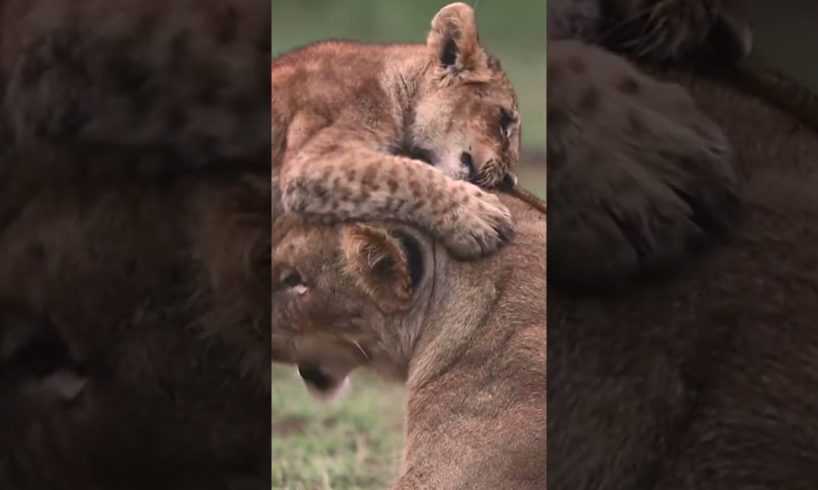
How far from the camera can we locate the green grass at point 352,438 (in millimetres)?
1684

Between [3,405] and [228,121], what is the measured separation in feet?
2.12

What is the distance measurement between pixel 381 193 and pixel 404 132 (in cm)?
14

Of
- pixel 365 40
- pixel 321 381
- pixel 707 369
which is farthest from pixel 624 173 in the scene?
pixel 321 381

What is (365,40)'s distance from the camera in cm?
171

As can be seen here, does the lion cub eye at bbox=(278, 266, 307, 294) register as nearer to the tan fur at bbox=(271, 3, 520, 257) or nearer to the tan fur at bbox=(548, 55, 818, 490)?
the tan fur at bbox=(271, 3, 520, 257)

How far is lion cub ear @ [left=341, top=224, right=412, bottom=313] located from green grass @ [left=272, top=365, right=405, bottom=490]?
0.51 feet

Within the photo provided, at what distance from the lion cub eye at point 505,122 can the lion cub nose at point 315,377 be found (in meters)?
0.57

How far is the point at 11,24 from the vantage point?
1.62 m

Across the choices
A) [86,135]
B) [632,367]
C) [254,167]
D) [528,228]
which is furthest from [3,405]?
[632,367]

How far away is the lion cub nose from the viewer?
1.69m

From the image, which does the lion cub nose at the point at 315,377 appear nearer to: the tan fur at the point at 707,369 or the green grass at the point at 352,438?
the green grass at the point at 352,438

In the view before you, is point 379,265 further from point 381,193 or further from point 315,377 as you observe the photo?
point 315,377

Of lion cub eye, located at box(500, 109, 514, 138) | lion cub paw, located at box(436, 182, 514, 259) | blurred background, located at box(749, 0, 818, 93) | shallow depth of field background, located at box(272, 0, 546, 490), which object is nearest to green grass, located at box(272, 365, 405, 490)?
shallow depth of field background, located at box(272, 0, 546, 490)

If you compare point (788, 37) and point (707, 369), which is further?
point (788, 37)
